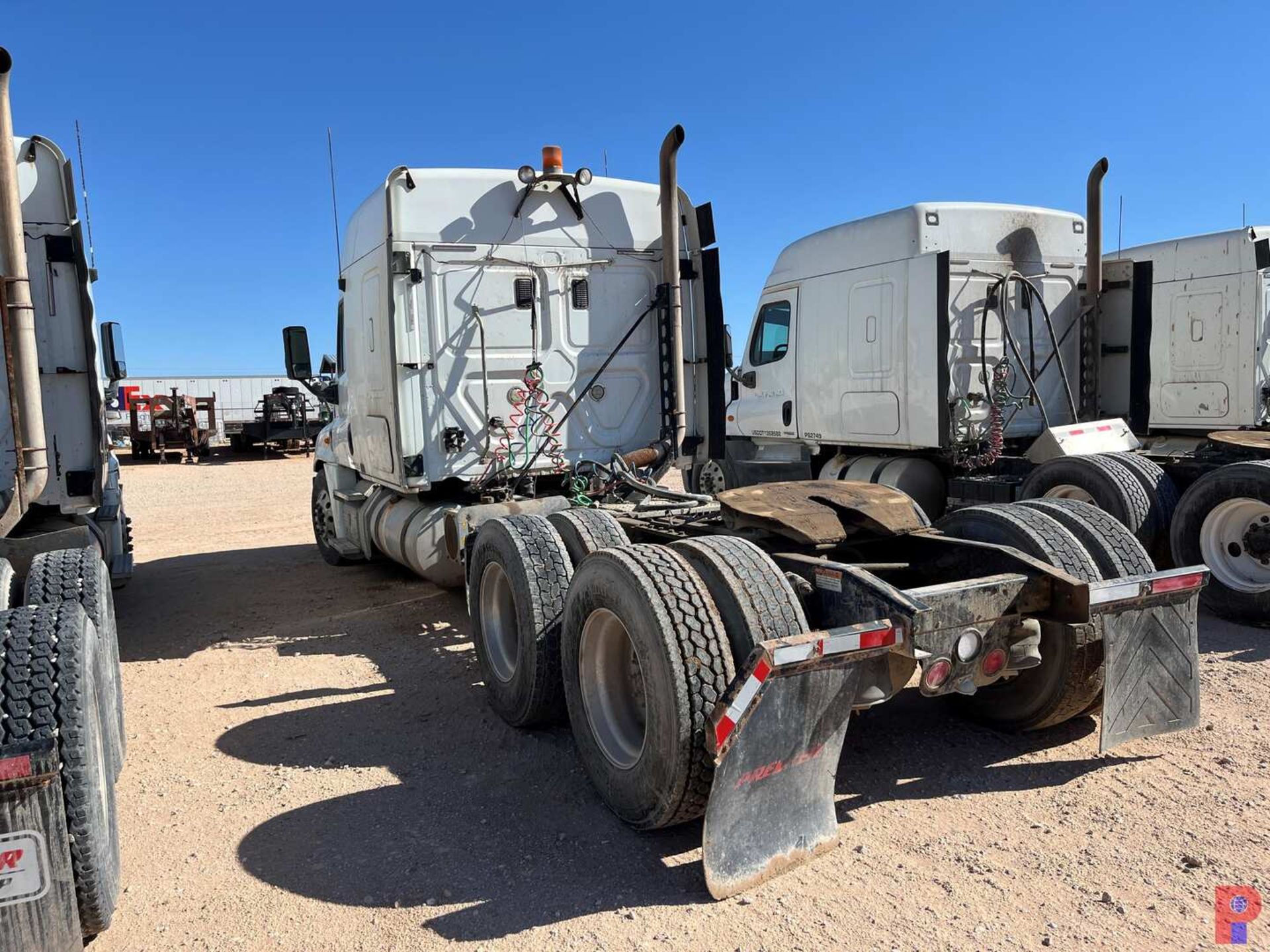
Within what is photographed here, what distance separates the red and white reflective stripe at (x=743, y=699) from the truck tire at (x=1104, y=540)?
6.29ft

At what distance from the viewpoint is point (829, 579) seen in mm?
3508

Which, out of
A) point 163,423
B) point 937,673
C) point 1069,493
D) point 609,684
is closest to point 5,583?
point 609,684

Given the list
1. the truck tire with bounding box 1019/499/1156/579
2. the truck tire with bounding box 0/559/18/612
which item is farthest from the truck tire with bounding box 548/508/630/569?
the truck tire with bounding box 0/559/18/612

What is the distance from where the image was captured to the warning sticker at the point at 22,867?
2392 mm

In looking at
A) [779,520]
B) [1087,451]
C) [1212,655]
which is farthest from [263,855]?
[1087,451]

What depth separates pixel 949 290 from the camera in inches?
317

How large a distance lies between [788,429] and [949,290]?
2375 mm

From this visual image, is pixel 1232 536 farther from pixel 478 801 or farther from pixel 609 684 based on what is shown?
pixel 478 801

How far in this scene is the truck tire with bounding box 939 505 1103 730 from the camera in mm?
3721

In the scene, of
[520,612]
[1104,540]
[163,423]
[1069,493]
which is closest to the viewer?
[1104,540]

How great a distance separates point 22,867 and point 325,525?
7.07 m

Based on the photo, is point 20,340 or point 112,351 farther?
point 112,351

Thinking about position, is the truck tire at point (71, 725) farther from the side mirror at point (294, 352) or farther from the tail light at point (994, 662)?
the side mirror at point (294, 352)

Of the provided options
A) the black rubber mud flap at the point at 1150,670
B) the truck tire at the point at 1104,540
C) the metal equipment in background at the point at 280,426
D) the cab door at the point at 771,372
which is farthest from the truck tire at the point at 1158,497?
the metal equipment in background at the point at 280,426
